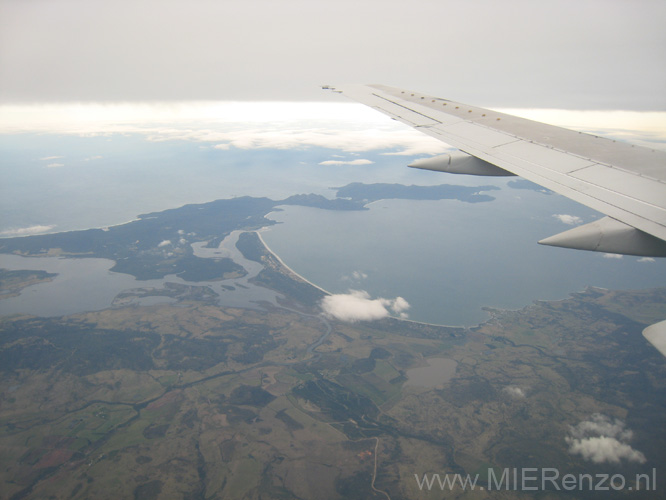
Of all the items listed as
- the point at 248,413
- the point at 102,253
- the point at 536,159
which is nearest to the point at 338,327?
the point at 248,413

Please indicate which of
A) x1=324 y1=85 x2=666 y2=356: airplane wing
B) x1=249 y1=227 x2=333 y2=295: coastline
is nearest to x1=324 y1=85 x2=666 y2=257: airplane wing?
x1=324 y1=85 x2=666 y2=356: airplane wing

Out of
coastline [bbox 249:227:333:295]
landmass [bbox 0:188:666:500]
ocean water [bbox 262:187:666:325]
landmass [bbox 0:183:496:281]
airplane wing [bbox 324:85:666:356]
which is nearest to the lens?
airplane wing [bbox 324:85:666:356]

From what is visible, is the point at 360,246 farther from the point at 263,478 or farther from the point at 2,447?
the point at 2,447

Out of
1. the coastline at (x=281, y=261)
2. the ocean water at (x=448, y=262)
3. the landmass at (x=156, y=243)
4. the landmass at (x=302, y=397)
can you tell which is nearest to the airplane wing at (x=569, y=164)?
the landmass at (x=302, y=397)

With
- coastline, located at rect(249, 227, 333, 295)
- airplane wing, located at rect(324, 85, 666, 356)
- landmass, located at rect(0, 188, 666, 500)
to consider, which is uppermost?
airplane wing, located at rect(324, 85, 666, 356)

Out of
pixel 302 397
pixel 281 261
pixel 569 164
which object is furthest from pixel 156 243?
pixel 569 164

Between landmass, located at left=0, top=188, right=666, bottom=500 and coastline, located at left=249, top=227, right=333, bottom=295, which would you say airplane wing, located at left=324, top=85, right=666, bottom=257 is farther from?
coastline, located at left=249, top=227, right=333, bottom=295

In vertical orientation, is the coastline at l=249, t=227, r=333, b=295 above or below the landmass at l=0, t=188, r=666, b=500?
above

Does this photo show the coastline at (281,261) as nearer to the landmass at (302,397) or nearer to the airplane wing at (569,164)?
the landmass at (302,397)
